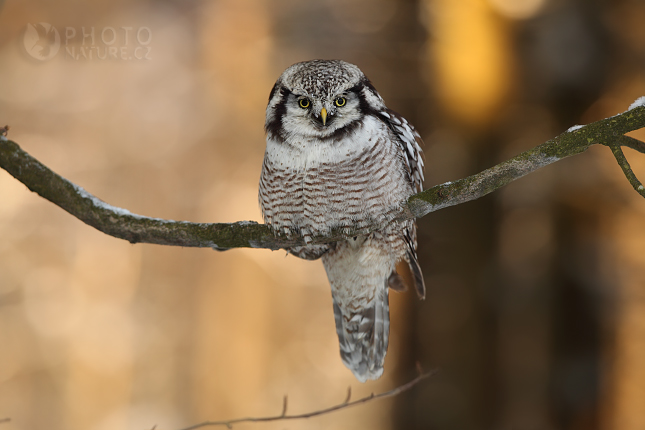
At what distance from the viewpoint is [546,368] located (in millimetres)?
3477

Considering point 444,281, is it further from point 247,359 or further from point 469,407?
point 247,359

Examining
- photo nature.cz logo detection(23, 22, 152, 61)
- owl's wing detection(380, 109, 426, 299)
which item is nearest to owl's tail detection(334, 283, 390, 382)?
owl's wing detection(380, 109, 426, 299)

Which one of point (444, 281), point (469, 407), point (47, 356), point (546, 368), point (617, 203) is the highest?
point (617, 203)

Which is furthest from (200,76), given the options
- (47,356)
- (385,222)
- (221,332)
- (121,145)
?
(385,222)

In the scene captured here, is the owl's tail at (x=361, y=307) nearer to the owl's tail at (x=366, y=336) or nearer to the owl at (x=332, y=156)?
the owl's tail at (x=366, y=336)

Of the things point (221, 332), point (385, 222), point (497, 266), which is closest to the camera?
Result: point (385, 222)

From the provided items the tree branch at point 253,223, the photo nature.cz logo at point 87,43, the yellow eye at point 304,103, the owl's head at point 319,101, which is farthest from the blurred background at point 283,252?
the tree branch at point 253,223

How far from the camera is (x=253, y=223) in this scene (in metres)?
1.73

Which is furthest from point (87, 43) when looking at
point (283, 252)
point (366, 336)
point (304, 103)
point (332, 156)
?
point (366, 336)

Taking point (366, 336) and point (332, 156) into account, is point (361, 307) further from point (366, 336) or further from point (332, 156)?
point (332, 156)

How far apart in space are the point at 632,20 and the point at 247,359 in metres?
3.69

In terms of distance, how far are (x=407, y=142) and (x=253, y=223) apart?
0.80 m

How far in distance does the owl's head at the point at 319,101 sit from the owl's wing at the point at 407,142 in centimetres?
10

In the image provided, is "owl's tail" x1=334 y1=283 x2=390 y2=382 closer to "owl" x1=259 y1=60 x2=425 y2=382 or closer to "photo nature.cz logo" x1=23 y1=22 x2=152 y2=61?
"owl" x1=259 y1=60 x2=425 y2=382
